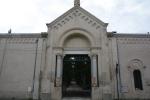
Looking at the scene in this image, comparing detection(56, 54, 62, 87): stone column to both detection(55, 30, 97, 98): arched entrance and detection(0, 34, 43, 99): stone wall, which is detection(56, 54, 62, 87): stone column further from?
detection(0, 34, 43, 99): stone wall

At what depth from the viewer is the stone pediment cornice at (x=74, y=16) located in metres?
15.8

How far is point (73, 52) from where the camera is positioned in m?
15.4

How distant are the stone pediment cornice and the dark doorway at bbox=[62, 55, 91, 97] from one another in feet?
10.5

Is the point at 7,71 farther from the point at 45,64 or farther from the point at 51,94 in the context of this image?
the point at 51,94

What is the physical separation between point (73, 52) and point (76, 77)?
5.16m

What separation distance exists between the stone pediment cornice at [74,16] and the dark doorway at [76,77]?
10.5 feet

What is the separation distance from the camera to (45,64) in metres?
14.8

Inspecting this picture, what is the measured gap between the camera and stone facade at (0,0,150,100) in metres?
14.2

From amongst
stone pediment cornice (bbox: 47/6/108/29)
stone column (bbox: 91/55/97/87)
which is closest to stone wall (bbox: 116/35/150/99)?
stone column (bbox: 91/55/97/87)

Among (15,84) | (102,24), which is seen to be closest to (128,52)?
(102,24)

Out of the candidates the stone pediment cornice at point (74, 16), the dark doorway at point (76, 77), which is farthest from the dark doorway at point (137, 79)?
the stone pediment cornice at point (74, 16)

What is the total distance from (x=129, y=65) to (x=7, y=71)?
11.0 metres

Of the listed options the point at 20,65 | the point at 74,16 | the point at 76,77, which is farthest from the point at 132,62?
the point at 20,65

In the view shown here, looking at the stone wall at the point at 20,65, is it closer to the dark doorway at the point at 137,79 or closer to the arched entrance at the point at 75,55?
the arched entrance at the point at 75,55
